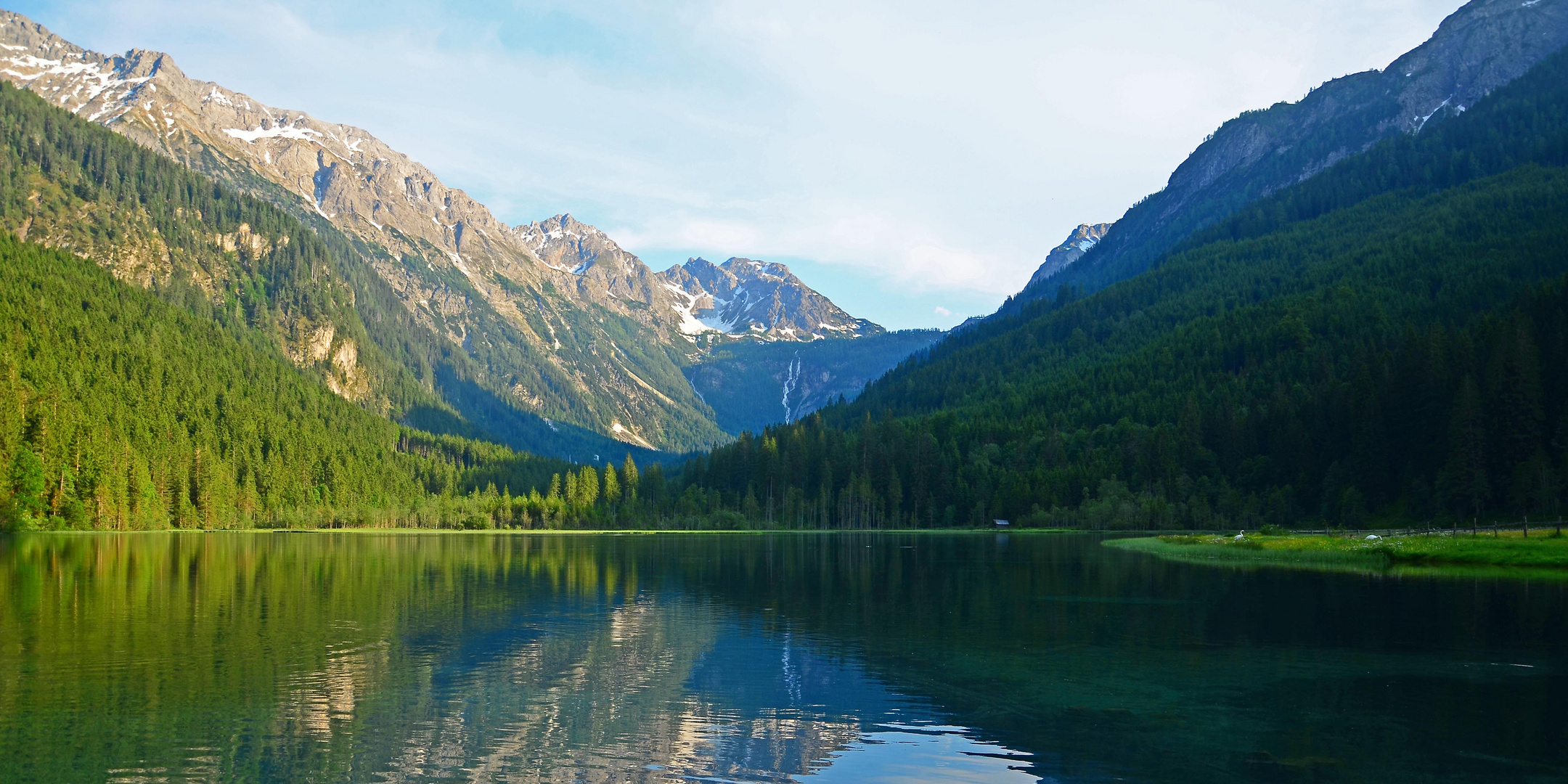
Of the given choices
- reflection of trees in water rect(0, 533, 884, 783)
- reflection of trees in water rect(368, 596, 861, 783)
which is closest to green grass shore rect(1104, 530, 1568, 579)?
reflection of trees in water rect(0, 533, 884, 783)

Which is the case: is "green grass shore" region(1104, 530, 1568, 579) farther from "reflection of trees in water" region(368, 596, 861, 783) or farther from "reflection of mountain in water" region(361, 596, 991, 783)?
"reflection of trees in water" region(368, 596, 861, 783)

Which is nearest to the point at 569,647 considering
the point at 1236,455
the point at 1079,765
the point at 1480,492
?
the point at 1079,765

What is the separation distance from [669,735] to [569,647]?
1674 cm

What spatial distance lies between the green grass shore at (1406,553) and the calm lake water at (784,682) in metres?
6.85

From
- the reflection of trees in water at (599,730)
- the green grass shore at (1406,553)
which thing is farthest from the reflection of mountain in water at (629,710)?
the green grass shore at (1406,553)

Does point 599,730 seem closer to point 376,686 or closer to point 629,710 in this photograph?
point 629,710

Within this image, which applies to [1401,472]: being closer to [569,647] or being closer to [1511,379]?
[1511,379]

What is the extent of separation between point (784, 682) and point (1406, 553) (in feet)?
217

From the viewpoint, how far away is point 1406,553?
79.0m

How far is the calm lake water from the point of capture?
24234 millimetres

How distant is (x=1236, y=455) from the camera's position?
627 feet

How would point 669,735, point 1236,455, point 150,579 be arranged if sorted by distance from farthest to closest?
point 1236,455 → point 150,579 → point 669,735

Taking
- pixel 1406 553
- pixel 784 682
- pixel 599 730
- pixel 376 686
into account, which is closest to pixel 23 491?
pixel 376 686

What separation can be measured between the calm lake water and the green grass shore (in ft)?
22.5
